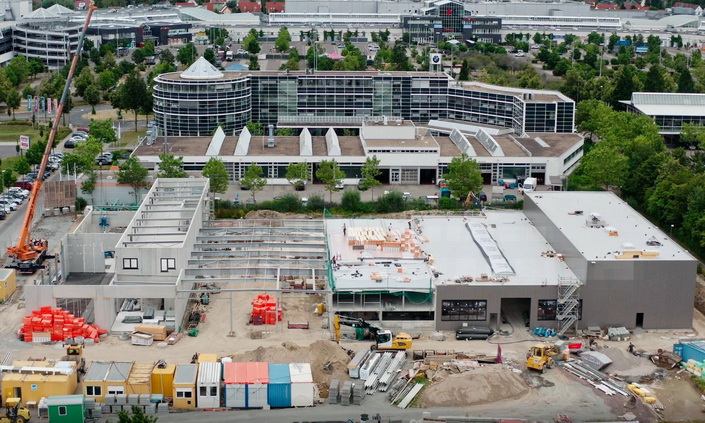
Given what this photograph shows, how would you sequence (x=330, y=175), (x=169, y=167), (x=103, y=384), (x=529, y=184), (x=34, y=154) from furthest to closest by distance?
(x=34, y=154) < (x=529, y=184) < (x=330, y=175) < (x=169, y=167) < (x=103, y=384)

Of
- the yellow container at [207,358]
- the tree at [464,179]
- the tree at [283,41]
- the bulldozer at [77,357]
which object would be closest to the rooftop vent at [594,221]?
the tree at [464,179]

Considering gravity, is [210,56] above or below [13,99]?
above

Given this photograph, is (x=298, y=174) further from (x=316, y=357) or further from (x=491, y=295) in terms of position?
(x=316, y=357)

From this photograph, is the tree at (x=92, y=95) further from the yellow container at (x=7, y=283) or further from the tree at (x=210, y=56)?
the yellow container at (x=7, y=283)

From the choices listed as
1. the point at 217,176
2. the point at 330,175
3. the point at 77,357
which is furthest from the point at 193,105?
the point at 77,357

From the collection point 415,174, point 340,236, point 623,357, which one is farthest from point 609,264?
point 415,174

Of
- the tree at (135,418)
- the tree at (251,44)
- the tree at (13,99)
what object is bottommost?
the tree at (135,418)
